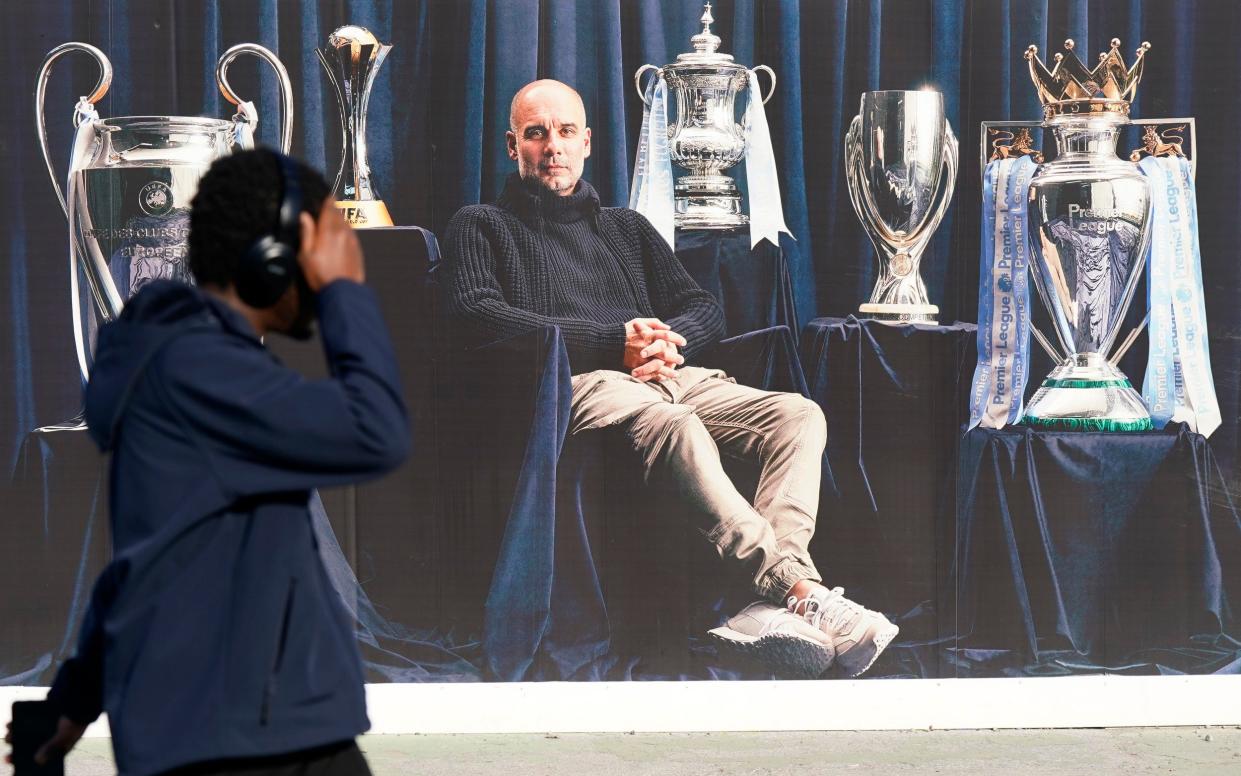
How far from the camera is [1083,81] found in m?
5.23

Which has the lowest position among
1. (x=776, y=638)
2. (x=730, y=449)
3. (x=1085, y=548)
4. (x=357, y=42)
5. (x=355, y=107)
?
(x=776, y=638)

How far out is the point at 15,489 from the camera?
5.15 meters

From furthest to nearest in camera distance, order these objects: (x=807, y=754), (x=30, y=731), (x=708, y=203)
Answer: (x=708, y=203) → (x=807, y=754) → (x=30, y=731)

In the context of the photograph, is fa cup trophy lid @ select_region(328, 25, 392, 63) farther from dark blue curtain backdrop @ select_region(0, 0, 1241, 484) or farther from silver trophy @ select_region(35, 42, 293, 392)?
silver trophy @ select_region(35, 42, 293, 392)

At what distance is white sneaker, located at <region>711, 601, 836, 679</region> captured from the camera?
524 centimetres

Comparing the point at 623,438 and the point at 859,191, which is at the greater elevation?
the point at 859,191

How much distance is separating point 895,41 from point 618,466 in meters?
2.00

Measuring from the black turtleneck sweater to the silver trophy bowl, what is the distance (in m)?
1.35

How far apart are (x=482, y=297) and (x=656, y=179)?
831 millimetres

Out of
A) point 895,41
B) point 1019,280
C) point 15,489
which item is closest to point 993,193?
point 1019,280

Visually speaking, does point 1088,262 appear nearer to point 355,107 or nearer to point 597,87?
point 597,87

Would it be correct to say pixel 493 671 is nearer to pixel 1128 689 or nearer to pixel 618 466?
pixel 618 466

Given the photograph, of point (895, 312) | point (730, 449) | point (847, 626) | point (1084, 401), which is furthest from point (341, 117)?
point (1084, 401)

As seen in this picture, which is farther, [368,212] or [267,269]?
[368,212]
